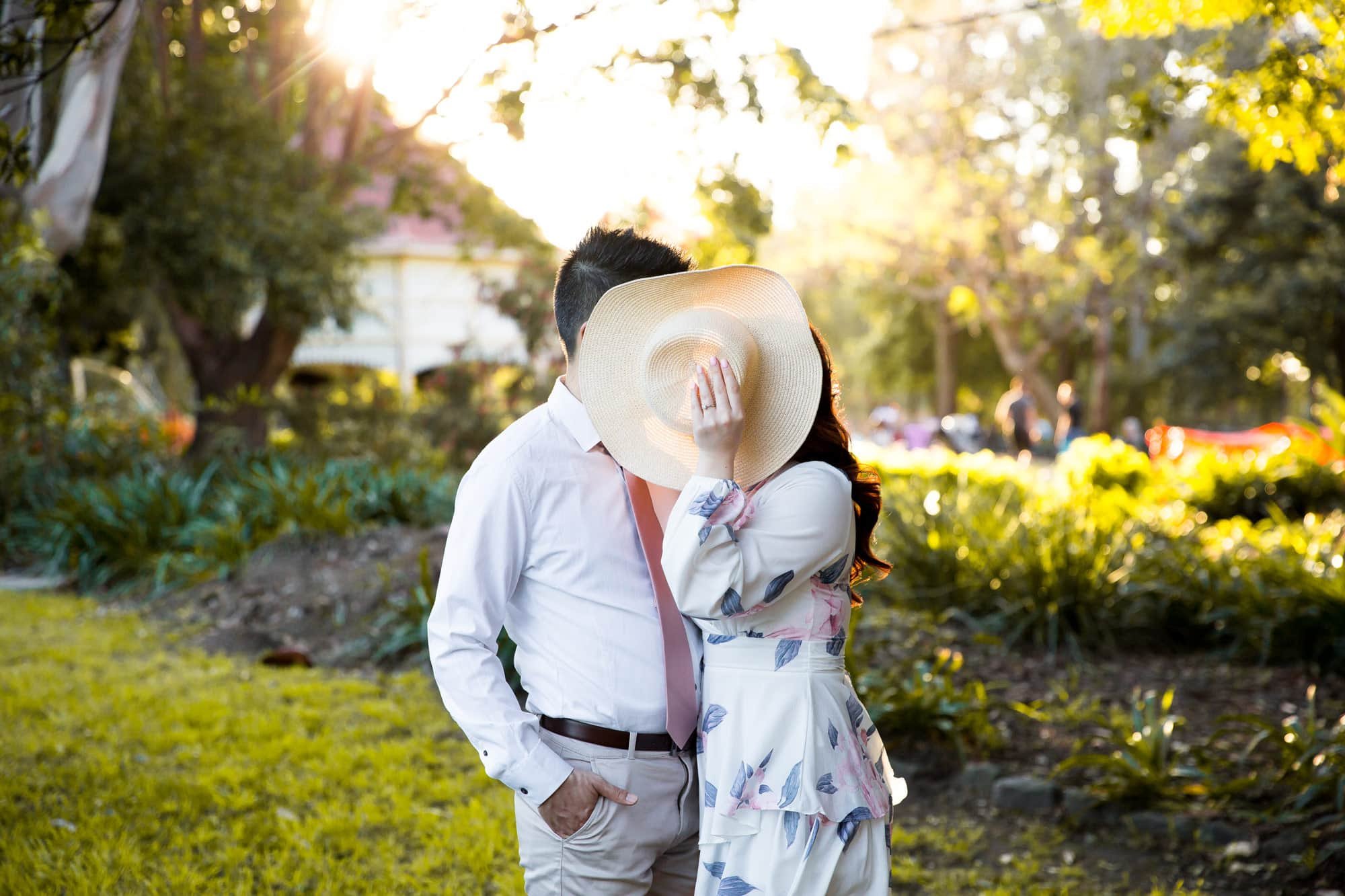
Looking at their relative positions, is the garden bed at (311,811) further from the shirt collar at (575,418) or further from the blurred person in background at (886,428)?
the blurred person in background at (886,428)

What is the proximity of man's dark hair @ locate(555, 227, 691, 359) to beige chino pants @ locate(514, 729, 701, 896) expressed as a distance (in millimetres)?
851

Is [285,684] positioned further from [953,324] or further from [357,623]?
[953,324]

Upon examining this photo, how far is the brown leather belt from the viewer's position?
7.41 ft

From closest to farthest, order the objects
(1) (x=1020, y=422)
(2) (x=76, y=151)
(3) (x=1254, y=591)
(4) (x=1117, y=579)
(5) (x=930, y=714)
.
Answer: (5) (x=930, y=714) → (3) (x=1254, y=591) → (4) (x=1117, y=579) → (2) (x=76, y=151) → (1) (x=1020, y=422)

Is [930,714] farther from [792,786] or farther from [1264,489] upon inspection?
[1264,489]

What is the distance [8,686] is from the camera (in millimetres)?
6348

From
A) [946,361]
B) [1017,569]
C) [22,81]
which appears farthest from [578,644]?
[946,361]

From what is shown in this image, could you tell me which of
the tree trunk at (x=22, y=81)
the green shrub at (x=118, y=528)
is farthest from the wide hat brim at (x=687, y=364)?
the green shrub at (x=118, y=528)

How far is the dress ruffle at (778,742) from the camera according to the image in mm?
2139

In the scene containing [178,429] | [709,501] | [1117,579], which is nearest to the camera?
[709,501]

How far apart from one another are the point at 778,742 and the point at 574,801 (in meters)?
0.41

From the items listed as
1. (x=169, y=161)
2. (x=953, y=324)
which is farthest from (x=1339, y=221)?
(x=169, y=161)

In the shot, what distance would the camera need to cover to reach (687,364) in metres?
2.21

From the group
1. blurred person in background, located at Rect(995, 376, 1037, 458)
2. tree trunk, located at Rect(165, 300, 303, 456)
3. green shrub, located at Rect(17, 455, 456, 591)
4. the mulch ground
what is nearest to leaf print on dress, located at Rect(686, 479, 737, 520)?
the mulch ground
